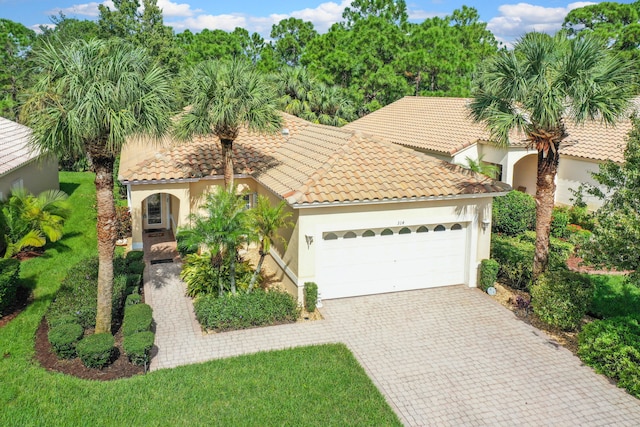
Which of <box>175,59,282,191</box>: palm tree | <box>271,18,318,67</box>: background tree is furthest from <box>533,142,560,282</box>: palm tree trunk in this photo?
<box>271,18,318,67</box>: background tree

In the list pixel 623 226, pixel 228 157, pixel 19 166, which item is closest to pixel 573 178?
pixel 623 226

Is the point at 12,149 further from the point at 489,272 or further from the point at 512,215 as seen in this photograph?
the point at 512,215

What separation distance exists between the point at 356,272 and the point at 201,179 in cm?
664

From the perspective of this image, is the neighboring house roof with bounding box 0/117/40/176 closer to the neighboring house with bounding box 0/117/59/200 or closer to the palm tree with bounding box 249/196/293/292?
the neighboring house with bounding box 0/117/59/200

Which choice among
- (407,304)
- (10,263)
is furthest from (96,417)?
(407,304)

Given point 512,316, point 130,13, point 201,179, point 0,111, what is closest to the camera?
point 512,316

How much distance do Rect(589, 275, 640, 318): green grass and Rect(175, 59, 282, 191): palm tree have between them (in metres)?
10.7

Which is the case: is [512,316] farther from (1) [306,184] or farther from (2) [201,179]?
(2) [201,179]

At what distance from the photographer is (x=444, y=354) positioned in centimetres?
1254

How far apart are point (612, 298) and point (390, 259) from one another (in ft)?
22.0

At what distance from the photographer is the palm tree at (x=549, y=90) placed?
42.7ft

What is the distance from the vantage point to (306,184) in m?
15.0

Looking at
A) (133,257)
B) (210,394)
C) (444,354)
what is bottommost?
(444,354)

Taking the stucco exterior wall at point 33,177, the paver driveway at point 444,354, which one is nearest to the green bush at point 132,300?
the paver driveway at point 444,354
